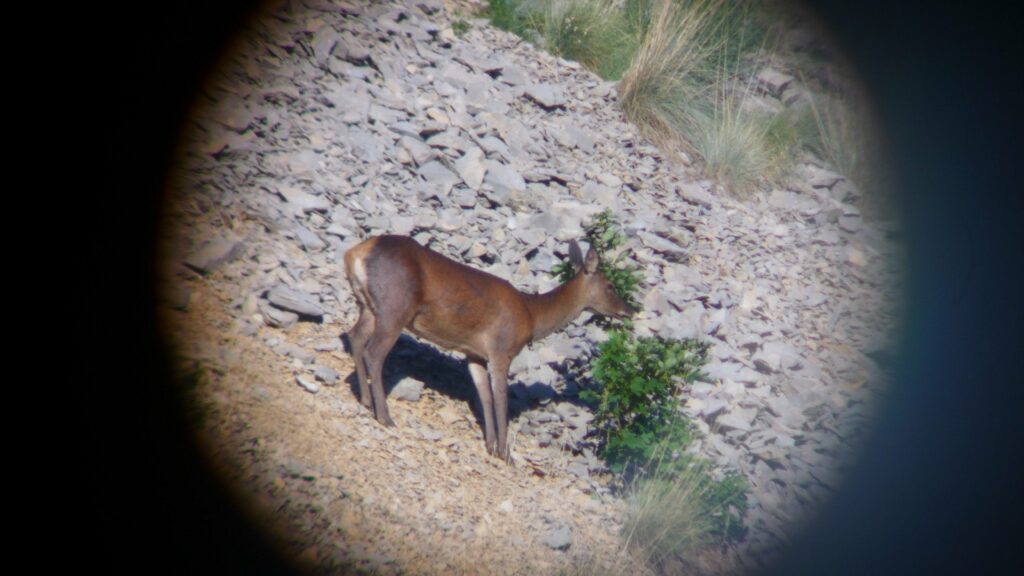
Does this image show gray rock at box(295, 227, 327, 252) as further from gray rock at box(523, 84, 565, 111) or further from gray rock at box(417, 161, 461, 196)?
gray rock at box(523, 84, 565, 111)

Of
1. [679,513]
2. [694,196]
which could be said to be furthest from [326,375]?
[694,196]

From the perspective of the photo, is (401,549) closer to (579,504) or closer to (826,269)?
(579,504)

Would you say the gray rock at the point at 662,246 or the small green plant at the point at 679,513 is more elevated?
the gray rock at the point at 662,246

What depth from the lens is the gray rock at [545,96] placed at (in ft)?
35.7

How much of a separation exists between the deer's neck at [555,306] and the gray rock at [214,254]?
2.71 meters

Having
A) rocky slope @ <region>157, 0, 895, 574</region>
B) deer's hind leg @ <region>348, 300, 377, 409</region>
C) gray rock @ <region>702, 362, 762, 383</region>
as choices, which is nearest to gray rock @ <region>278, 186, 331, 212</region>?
rocky slope @ <region>157, 0, 895, 574</region>

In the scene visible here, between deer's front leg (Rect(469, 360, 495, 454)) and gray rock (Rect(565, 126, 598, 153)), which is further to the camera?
gray rock (Rect(565, 126, 598, 153))

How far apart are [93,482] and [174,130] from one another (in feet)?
13.0

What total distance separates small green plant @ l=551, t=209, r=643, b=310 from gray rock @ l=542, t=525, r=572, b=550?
9.30 ft

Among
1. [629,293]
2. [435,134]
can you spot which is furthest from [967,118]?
[435,134]

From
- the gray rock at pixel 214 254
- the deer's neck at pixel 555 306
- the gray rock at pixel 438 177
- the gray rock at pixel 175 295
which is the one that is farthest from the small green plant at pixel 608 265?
the gray rock at pixel 175 295

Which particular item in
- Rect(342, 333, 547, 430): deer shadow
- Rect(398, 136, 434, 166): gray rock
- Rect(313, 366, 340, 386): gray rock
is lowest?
Rect(342, 333, 547, 430): deer shadow

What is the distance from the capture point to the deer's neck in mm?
7567

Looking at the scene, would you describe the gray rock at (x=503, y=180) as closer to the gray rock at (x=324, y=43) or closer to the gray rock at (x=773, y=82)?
the gray rock at (x=324, y=43)
